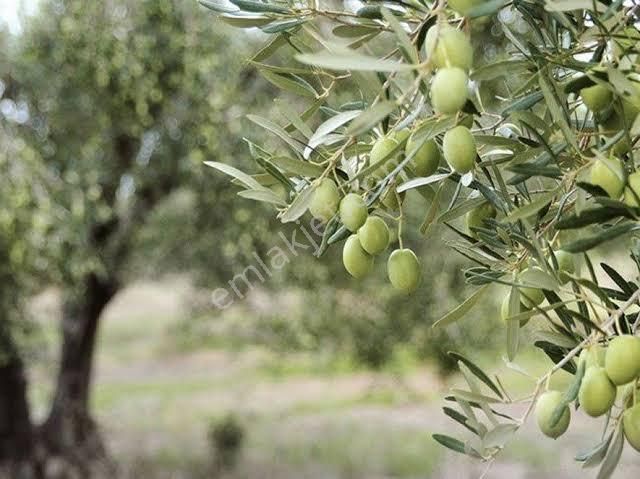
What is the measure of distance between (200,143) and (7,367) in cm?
164

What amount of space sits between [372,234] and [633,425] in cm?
20

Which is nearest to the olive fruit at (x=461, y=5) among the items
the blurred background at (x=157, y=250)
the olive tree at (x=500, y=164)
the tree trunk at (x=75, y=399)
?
the olive tree at (x=500, y=164)

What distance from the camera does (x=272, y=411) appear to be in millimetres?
8523

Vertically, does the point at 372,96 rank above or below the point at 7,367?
above

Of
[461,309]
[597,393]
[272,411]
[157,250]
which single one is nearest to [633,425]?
[597,393]

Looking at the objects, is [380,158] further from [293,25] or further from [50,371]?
[50,371]

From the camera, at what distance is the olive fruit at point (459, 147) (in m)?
0.49

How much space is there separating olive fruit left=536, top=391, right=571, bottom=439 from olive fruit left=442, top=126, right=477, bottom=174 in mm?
168

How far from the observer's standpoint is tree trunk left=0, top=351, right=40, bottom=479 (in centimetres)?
411

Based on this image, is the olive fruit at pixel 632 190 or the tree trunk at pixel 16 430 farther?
the tree trunk at pixel 16 430

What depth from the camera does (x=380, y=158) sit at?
54 centimetres

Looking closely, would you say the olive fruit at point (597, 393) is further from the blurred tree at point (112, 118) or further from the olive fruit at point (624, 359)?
the blurred tree at point (112, 118)

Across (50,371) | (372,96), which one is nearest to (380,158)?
(372,96)

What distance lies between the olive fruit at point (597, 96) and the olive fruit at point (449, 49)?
129mm
